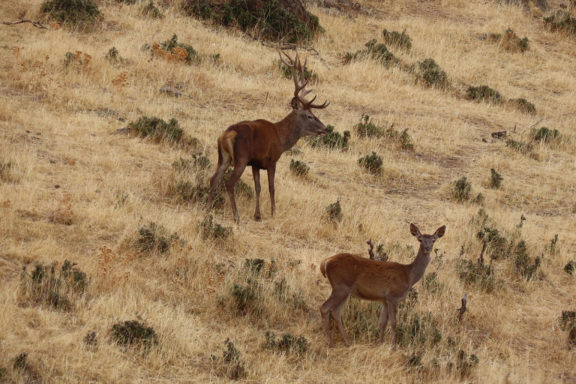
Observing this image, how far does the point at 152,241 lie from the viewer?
1038 centimetres

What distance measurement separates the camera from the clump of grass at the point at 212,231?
11039 mm

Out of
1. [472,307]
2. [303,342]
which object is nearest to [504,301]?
[472,307]

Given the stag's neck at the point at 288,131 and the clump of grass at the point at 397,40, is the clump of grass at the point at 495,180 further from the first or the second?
the clump of grass at the point at 397,40

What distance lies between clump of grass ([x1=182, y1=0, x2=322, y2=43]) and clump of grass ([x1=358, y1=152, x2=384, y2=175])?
7.47 metres

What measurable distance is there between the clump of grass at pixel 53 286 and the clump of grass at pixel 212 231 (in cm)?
220

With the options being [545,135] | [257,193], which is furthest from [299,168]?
[545,135]

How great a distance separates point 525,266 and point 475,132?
23.2 ft

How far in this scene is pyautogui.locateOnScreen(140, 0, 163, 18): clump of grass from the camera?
2081 cm

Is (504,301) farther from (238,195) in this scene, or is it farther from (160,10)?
(160,10)

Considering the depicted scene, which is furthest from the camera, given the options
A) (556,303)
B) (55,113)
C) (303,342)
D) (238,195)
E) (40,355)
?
(55,113)

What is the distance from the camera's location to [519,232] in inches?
520

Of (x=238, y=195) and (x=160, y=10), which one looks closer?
(x=238, y=195)

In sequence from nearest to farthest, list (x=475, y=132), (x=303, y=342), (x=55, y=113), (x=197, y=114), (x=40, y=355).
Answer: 1. (x=40, y=355)
2. (x=303, y=342)
3. (x=55, y=113)
4. (x=197, y=114)
5. (x=475, y=132)

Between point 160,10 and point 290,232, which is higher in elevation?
point 160,10
